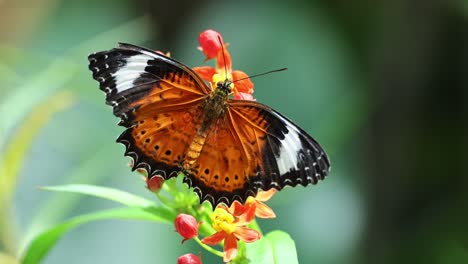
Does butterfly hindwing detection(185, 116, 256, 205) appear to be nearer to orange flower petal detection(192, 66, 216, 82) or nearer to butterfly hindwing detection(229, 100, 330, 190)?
butterfly hindwing detection(229, 100, 330, 190)

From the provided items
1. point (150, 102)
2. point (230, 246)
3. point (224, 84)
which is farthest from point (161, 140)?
point (230, 246)

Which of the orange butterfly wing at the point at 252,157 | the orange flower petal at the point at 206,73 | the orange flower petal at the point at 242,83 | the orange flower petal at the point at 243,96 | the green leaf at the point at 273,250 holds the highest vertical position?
the orange flower petal at the point at 206,73

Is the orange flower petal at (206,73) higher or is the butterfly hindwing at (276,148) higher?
the orange flower petal at (206,73)

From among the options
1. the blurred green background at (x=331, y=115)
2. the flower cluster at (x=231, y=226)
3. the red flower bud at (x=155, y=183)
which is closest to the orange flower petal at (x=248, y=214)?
the flower cluster at (x=231, y=226)

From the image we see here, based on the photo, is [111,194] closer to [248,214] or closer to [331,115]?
[248,214]

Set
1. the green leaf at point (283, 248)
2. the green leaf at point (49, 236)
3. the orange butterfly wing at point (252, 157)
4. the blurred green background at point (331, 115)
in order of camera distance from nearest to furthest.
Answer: the green leaf at point (283, 248) < the orange butterfly wing at point (252, 157) < the green leaf at point (49, 236) < the blurred green background at point (331, 115)

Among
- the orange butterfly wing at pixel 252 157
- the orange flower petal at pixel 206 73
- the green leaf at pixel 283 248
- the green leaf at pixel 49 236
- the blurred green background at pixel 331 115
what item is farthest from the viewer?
the blurred green background at pixel 331 115

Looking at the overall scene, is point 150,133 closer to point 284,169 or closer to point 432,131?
point 284,169

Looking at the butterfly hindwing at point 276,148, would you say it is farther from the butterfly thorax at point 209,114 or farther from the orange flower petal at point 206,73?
the orange flower petal at point 206,73

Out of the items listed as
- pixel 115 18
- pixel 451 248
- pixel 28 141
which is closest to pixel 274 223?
pixel 451 248
